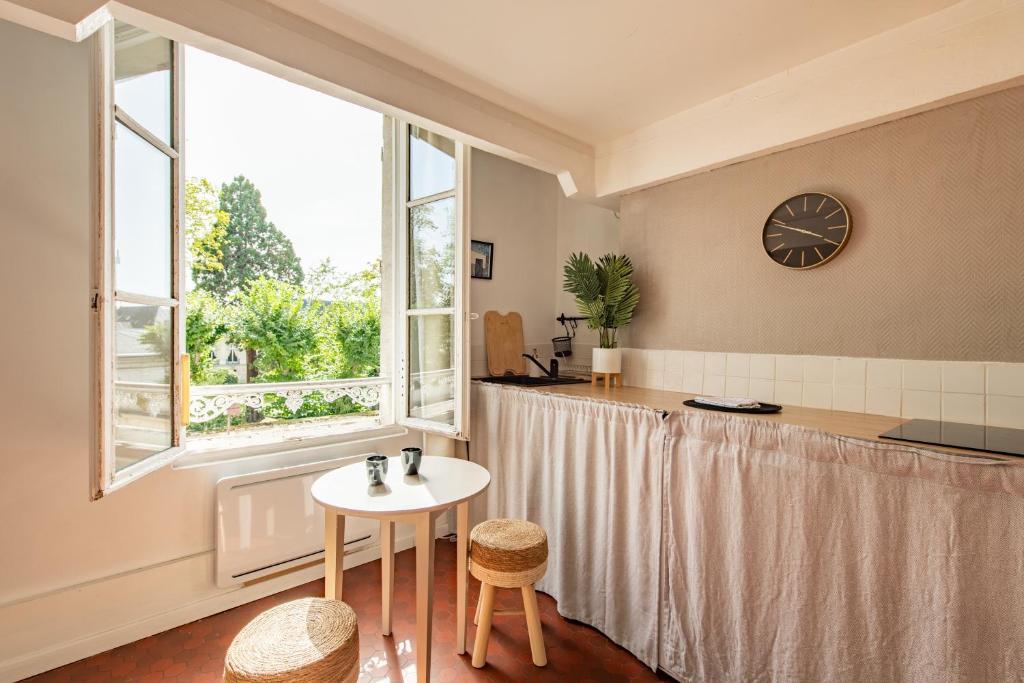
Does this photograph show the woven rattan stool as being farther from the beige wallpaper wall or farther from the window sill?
the beige wallpaper wall

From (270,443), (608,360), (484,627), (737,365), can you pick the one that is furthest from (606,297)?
(270,443)

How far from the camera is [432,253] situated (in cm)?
267

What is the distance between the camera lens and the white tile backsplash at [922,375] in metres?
1.75

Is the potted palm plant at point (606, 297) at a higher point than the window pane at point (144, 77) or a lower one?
lower

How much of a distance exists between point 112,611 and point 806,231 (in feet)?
11.8

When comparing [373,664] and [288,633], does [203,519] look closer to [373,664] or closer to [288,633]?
[373,664]

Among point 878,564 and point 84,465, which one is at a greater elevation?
point 84,465

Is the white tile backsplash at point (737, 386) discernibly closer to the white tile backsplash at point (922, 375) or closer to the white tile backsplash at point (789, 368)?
the white tile backsplash at point (789, 368)

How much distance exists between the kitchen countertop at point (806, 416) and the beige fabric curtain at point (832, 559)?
9 cm

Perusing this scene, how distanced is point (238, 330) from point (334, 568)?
21.7 feet

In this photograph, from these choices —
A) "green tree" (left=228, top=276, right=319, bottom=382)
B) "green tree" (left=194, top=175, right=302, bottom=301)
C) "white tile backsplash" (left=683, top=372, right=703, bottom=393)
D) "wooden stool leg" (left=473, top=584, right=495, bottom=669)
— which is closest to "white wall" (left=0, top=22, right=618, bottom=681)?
"wooden stool leg" (left=473, top=584, right=495, bottom=669)

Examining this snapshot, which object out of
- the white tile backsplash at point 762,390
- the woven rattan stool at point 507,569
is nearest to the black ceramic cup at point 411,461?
the woven rattan stool at point 507,569

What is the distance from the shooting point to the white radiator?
6.99 feet

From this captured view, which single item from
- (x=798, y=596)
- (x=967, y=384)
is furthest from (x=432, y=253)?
(x=967, y=384)
